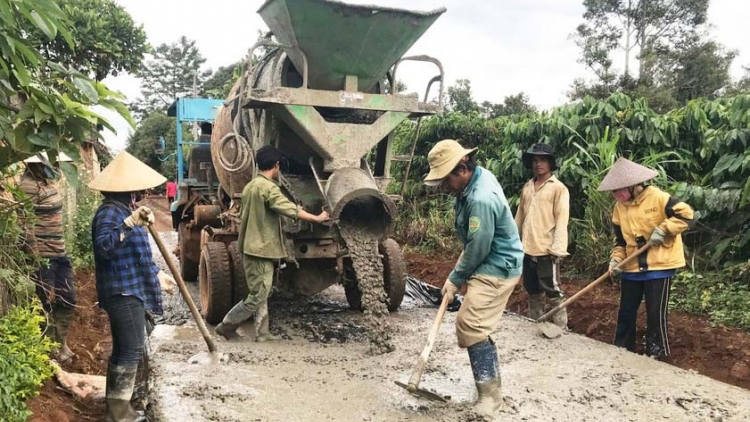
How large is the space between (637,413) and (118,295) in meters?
3.13

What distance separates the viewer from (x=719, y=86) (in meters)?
24.8

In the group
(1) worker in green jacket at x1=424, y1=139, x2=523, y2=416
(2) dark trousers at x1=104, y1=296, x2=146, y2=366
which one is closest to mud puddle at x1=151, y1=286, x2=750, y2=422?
(1) worker in green jacket at x1=424, y1=139, x2=523, y2=416

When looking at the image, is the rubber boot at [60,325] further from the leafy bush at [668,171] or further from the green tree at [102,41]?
the green tree at [102,41]

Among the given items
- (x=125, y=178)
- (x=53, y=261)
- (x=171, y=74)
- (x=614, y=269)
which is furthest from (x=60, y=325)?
(x=171, y=74)

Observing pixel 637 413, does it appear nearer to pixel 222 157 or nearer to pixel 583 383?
pixel 583 383

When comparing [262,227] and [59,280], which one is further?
[262,227]

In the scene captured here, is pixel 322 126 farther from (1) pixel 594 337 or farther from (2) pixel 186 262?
(2) pixel 186 262

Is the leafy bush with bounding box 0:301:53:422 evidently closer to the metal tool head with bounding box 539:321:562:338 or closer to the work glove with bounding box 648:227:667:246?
the metal tool head with bounding box 539:321:562:338

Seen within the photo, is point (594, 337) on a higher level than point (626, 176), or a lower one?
lower

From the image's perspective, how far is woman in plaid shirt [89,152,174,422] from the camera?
11.0 ft

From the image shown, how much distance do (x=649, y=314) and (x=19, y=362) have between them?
4.22 meters

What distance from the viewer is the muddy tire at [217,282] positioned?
535 cm

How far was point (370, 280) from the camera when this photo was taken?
4715 millimetres

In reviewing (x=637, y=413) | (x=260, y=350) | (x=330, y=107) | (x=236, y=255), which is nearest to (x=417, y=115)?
(x=330, y=107)
